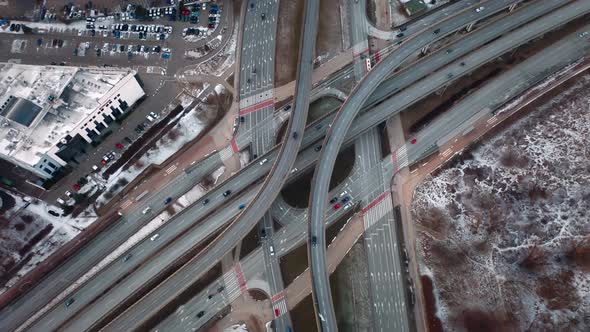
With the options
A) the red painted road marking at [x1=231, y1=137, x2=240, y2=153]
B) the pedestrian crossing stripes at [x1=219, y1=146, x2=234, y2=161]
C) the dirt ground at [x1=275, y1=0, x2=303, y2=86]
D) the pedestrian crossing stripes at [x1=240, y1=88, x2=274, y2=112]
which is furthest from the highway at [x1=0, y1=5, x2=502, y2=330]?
the dirt ground at [x1=275, y1=0, x2=303, y2=86]

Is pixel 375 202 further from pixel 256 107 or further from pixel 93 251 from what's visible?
pixel 93 251

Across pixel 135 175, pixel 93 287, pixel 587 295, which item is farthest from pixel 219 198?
pixel 587 295

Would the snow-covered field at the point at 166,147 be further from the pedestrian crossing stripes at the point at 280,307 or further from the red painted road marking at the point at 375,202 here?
the red painted road marking at the point at 375,202

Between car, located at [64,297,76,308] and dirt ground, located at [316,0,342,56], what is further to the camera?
dirt ground, located at [316,0,342,56]

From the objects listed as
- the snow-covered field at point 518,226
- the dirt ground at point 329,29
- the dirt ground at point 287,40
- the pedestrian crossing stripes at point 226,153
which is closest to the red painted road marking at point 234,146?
the pedestrian crossing stripes at point 226,153

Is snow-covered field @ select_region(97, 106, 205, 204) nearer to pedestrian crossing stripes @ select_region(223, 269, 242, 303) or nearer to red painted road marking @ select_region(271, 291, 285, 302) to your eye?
pedestrian crossing stripes @ select_region(223, 269, 242, 303)

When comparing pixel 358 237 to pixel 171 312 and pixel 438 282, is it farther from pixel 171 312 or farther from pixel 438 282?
pixel 171 312
